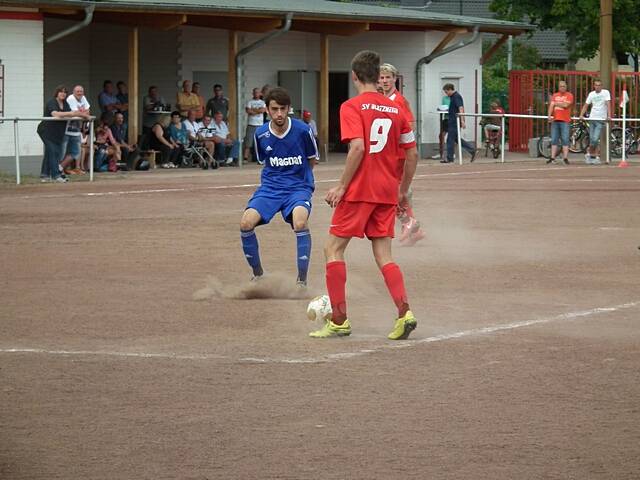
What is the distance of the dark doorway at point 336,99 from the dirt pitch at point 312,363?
72.5ft

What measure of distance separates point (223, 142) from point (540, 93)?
434 inches

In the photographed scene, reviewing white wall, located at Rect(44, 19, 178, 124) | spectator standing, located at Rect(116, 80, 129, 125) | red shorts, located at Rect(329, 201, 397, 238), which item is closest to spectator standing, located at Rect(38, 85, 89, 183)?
spectator standing, located at Rect(116, 80, 129, 125)

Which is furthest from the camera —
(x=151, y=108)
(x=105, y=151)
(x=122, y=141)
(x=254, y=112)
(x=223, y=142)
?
(x=254, y=112)

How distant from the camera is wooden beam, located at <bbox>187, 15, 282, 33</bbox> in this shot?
31591 mm

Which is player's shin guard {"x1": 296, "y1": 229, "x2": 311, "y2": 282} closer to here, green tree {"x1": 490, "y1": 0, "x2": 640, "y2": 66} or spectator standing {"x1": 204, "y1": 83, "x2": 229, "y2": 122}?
spectator standing {"x1": 204, "y1": 83, "x2": 229, "y2": 122}

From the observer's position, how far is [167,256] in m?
14.1

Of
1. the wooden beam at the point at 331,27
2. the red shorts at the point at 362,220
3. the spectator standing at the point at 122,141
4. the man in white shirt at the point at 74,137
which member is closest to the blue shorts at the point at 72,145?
the man in white shirt at the point at 74,137

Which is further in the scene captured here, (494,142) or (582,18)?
(582,18)

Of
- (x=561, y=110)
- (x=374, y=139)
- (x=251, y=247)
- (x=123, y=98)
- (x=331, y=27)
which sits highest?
(x=331, y=27)

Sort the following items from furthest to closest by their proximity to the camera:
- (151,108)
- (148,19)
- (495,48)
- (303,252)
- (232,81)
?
(495,48), (232,81), (148,19), (151,108), (303,252)

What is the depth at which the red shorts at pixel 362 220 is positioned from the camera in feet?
30.1

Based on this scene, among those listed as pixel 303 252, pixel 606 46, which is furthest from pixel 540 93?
pixel 303 252

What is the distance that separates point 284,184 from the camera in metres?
11.5

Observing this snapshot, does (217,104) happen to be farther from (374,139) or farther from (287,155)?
(374,139)
